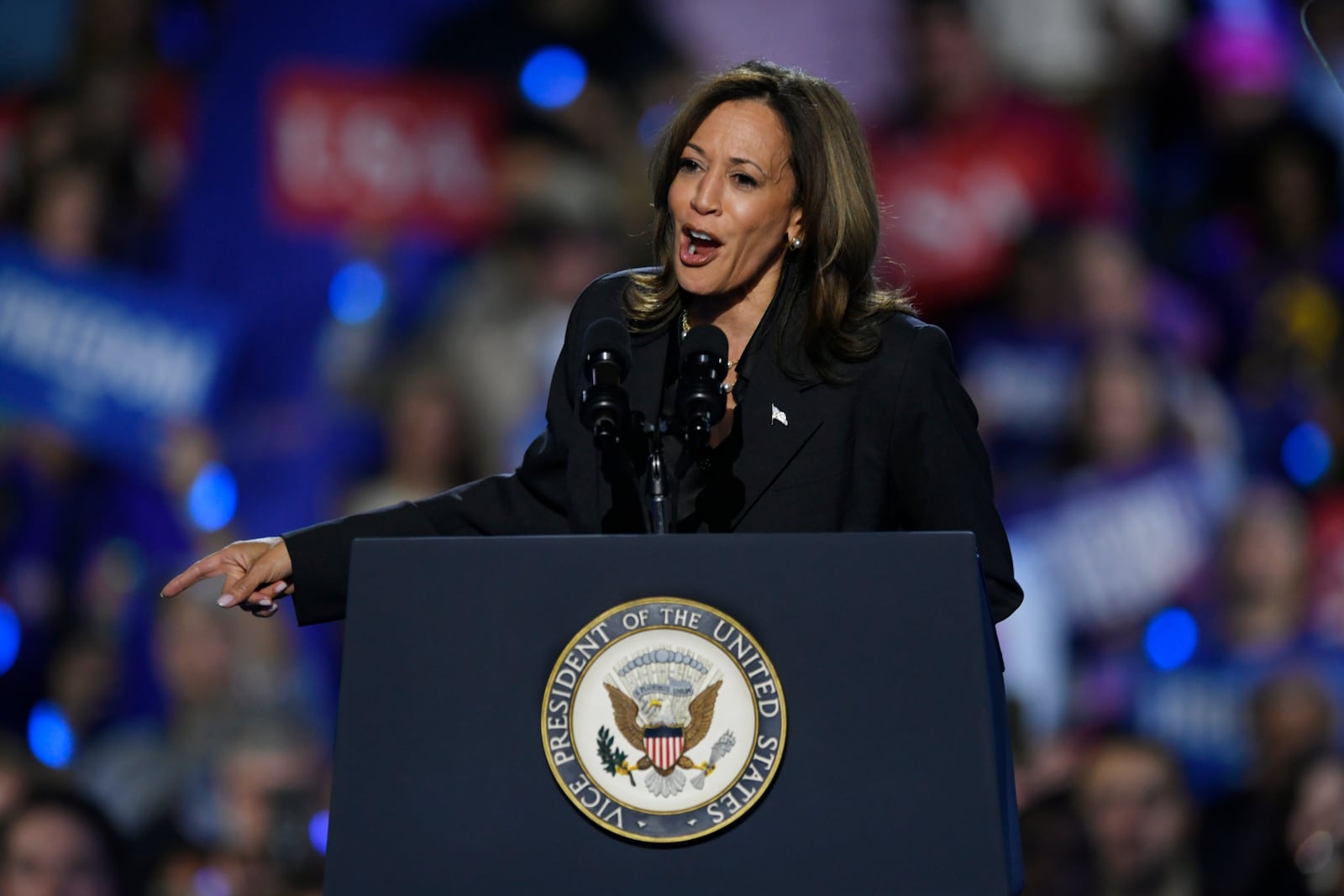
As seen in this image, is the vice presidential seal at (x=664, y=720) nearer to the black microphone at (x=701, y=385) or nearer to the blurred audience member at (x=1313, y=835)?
the black microphone at (x=701, y=385)

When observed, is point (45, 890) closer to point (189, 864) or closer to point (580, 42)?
point (189, 864)

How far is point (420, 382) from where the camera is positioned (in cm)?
538

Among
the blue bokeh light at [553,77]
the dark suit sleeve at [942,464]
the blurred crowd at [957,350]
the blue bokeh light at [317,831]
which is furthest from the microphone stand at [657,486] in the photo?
the blue bokeh light at [553,77]

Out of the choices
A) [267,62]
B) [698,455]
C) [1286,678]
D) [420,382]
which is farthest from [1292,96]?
[698,455]

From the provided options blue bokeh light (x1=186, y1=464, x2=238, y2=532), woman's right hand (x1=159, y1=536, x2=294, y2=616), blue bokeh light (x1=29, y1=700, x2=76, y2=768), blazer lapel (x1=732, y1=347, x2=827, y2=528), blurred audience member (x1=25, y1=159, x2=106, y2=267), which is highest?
blurred audience member (x1=25, y1=159, x2=106, y2=267)

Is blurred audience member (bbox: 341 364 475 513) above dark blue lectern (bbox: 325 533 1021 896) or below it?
above

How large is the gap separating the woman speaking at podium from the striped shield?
0.43 metres

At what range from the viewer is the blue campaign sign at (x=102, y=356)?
17.4ft

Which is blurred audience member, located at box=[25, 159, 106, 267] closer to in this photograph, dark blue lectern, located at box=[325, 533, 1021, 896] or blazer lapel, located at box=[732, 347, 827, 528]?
blazer lapel, located at box=[732, 347, 827, 528]

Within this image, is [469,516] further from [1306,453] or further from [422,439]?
[1306,453]

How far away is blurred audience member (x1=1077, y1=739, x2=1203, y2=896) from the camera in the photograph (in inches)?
196

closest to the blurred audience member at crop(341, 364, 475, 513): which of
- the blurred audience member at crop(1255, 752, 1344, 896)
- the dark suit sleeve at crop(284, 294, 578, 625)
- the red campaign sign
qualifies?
the red campaign sign

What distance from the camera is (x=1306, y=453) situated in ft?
17.5

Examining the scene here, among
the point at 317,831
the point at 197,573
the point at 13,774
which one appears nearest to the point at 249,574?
the point at 197,573
